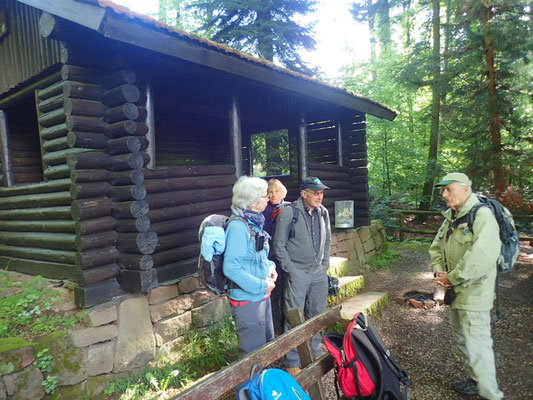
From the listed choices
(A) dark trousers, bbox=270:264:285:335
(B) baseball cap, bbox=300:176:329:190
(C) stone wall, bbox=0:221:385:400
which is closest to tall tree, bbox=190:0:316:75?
(B) baseball cap, bbox=300:176:329:190

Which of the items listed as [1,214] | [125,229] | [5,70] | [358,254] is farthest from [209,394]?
[358,254]

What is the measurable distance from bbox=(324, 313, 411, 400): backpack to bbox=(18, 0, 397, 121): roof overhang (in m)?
3.48

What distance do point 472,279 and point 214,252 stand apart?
7.48 ft

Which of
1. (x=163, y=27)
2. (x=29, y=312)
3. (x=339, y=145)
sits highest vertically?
(x=163, y=27)

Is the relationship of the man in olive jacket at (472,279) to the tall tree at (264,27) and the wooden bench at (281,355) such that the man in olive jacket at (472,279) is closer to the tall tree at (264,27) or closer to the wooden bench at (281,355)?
the wooden bench at (281,355)

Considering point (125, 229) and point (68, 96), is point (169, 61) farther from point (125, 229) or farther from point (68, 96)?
point (125, 229)

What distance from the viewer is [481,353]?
9.91 ft

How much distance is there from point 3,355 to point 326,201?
6.55 meters

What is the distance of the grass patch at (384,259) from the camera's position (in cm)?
852

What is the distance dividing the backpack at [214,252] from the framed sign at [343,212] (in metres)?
5.63

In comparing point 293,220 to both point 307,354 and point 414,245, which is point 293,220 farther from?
point 414,245

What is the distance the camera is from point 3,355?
308 cm

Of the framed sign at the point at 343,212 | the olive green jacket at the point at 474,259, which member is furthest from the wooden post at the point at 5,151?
the framed sign at the point at 343,212

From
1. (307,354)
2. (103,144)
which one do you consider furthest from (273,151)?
(307,354)
